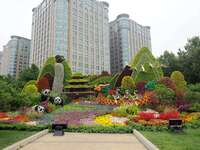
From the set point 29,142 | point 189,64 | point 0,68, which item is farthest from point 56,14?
point 29,142

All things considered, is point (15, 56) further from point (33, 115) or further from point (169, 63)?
point (33, 115)

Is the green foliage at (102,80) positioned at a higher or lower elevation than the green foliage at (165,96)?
higher

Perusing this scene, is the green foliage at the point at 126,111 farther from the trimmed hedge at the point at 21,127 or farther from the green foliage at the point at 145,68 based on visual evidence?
the green foliage at the point at 145,68

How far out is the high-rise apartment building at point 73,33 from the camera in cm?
7894

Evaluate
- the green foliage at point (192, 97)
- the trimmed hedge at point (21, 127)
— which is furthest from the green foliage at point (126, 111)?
the trimmed hedge at point (21, 127)

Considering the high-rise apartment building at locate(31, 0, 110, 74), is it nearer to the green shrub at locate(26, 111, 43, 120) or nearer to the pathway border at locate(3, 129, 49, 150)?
the green shrub at locate(26, 111, 43, 120)

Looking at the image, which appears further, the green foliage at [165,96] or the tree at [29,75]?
the tree at [29,75]

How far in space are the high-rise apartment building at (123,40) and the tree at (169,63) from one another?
171 feet

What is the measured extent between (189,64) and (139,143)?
32.5m

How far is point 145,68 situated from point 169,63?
575 inches

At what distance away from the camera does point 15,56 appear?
4006 inches

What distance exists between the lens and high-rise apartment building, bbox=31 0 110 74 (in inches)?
3108

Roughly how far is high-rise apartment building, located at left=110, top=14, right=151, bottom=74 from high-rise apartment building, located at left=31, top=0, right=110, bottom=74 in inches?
328

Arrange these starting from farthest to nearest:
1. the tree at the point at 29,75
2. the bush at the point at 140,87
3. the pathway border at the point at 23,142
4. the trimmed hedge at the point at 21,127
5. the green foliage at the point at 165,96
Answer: the tree at the point at 29,75 < the bush at the point at 140,87 < the green foliage at the point at 165,96 < the trimmed hedge at the point at 21,127 < the pathway border at the point at 23,142
